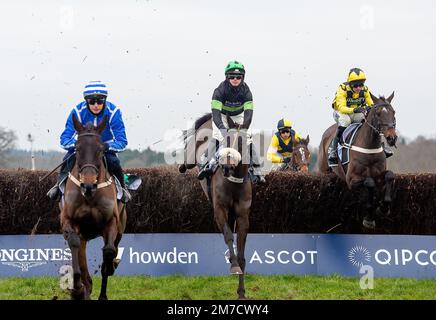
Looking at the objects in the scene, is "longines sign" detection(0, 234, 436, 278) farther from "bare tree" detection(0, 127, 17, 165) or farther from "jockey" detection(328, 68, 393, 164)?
"bare tree" detection(0, 127, 17, 165)

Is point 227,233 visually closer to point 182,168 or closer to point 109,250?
point 109,250

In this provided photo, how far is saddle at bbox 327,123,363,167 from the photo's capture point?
1420 centimetres

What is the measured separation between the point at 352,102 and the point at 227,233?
4093 mm

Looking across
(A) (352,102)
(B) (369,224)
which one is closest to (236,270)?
(B) (369,224)

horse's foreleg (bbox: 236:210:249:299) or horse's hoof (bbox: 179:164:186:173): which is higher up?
horse's hoof (bbox: 179:164:186:173)

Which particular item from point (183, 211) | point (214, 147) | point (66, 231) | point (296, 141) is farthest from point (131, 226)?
point (296, 141)

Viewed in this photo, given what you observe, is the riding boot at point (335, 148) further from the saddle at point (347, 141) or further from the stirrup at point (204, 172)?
the stirrup at point (204, 172)

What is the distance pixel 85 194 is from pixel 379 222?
559 centimetres

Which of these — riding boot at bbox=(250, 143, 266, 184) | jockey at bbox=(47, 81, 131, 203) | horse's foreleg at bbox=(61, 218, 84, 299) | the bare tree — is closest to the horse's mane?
riding boot at bbox=(250, 143, 266, 184)

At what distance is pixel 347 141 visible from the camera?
14.3 m

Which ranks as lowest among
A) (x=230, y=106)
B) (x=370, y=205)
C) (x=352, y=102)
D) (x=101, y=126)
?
(x=370, y=205)

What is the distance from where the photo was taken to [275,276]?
12320 mm

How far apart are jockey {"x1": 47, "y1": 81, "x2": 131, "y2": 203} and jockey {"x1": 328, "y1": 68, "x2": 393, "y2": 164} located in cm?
465

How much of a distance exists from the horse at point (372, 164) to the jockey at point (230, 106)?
213 centimetres
